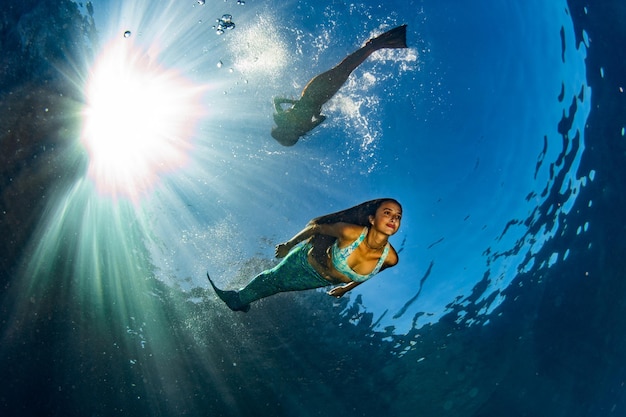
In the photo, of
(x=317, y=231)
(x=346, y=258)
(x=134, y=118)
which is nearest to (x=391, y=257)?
(x=346, y=258)

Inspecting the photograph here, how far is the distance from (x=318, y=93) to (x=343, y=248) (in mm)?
3626

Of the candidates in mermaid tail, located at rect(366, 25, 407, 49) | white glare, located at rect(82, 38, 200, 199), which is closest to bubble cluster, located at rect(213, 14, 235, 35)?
white glare, located at rect(82, 38, 200, 199)

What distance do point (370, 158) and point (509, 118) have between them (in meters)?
4.16

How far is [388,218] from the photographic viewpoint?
12.9ft

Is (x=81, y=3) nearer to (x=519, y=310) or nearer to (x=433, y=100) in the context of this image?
(x=433, y=100)

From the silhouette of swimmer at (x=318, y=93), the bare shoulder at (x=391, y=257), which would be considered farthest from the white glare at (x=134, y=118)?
the bare shoulder at (x=391, y=257)

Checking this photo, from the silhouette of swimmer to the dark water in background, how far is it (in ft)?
15.7

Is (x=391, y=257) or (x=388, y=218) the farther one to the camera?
(x=391, y=257)

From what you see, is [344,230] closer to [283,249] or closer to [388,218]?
[388,218]

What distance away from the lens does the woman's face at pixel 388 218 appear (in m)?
3.92

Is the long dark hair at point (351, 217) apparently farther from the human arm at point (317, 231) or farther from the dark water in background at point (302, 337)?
the dark water in background at point (302, 337)

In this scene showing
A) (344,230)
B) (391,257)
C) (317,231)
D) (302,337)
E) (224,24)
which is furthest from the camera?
(302,337)

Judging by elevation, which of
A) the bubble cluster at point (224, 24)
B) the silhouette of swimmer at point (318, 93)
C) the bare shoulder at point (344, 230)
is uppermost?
the bubble cluster at point (224, 24)

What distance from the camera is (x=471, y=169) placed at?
10492 millimetres
